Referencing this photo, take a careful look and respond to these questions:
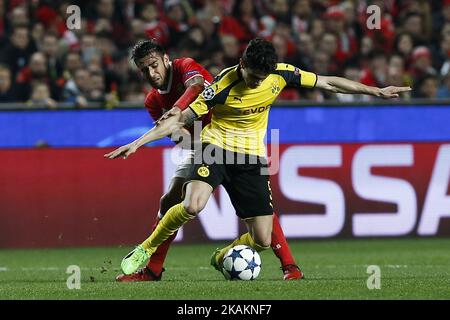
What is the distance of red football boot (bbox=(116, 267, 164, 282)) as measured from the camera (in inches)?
358

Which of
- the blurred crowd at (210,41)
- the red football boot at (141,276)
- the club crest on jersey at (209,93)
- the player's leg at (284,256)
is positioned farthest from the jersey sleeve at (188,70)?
the blurred crowd at (210,41)

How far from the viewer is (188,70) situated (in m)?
9.11

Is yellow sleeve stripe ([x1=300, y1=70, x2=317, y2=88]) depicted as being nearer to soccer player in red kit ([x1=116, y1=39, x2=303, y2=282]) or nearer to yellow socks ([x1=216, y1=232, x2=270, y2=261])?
soccer player in red kit ([x1=116, y1=39, x2=303, y2=282])

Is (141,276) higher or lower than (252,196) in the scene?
lower

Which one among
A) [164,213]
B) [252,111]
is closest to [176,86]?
[252,111]

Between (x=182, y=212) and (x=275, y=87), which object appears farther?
(x=275, y=87)

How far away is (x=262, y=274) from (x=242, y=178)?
1.22 m

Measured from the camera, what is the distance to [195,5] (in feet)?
54.9

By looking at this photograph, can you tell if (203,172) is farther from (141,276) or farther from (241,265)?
(141,276)

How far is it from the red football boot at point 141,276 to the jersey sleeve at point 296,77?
1.93 meters

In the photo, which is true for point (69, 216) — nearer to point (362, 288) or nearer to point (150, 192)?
point (150, 192)

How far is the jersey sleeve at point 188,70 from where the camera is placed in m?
9.08

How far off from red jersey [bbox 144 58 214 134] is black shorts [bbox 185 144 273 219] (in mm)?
503

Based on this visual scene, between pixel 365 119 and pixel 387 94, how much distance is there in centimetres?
504
